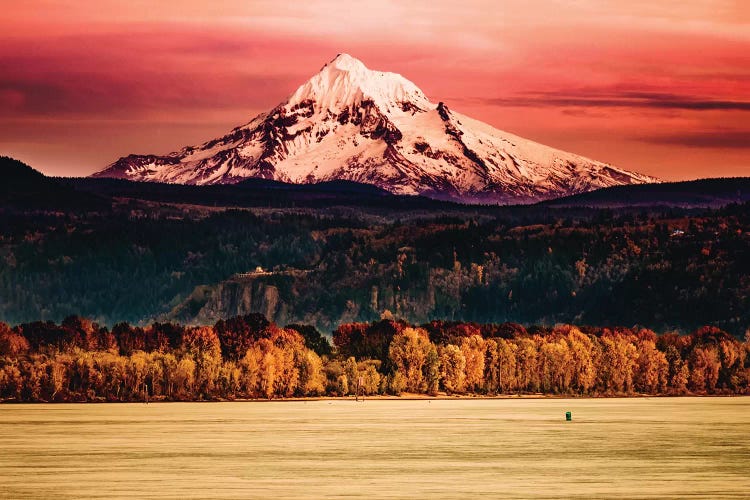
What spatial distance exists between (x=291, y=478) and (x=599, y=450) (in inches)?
1712

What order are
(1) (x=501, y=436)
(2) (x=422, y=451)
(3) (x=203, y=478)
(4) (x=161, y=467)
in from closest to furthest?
(3) (x=203, y=478)
(4) (x=161, y=467)
(2) (x=422, y=451)
(1) (x=501, y=436)

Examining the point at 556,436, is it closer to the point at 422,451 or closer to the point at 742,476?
the point at 422,451

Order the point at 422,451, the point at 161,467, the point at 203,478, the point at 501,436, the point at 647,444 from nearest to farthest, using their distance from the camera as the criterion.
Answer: the point at 203,478 < the point at 161,467 < the point at 422,451 < the point at 647,444 < the point at 501,436

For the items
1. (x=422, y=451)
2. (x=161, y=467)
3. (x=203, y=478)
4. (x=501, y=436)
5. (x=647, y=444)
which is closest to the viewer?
(x=203, y=478)

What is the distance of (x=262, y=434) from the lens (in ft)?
646

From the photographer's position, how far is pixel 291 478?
138m

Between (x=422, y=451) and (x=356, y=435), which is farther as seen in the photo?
Answer: (x=356, y=435)

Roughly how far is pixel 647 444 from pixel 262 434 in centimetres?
4566

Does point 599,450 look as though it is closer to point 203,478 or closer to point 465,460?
point 465,460

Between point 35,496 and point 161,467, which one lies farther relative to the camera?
point 161,467

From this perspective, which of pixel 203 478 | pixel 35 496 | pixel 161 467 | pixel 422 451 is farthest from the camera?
pixel 422 451

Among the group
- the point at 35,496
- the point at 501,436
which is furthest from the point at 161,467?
the point at 501,436

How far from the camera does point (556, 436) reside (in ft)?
636

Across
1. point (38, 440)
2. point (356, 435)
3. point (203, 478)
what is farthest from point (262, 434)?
point (203, 478)
